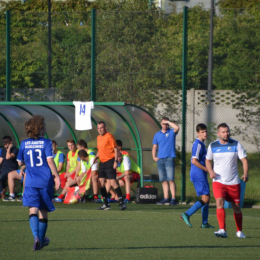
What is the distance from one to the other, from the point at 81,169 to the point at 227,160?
6.11m

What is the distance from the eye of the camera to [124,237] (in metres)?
8.02

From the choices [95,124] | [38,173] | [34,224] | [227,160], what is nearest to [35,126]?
[38,173]

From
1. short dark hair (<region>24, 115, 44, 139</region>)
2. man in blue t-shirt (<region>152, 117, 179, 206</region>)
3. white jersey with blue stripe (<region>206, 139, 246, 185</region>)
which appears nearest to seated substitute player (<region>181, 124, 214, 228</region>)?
white jersey with blue stripe (<region>206, 139, 246, 185</region>)

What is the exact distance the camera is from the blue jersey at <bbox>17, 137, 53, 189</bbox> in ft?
22.5

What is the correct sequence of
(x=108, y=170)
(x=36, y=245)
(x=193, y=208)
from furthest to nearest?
(x=108, y=170) → (x=193, y=208) → (x=36, y=245)

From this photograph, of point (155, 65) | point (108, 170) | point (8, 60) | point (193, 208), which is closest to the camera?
point (193, 208)

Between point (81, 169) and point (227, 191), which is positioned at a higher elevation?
point (227, 191)

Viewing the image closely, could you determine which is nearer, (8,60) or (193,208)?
(193,208)

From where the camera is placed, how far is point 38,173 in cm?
689

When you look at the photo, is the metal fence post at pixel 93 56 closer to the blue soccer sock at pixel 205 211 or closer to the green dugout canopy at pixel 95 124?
the green dugout canopy at pixel 95 124

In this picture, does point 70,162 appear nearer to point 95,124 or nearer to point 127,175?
point 95,124

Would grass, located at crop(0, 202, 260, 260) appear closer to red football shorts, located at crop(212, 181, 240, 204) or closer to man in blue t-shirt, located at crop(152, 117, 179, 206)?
red football shorts, located at crop(212, 181, 240, 204)

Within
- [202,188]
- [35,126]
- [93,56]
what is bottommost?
[202,188]

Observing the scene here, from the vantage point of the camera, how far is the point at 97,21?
1514cm
